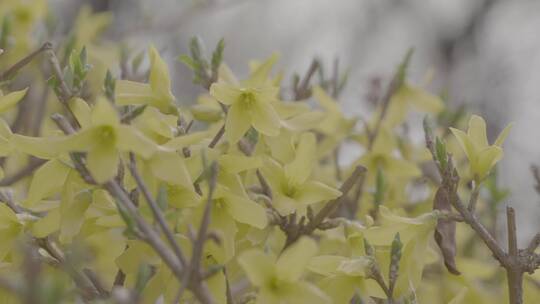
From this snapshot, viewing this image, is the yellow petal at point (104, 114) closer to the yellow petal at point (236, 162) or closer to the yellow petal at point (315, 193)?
the yellow petal at point (236, 162)

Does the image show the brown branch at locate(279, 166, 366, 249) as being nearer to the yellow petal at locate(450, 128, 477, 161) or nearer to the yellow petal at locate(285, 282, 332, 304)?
the yellow petal at locate(450, 128, 477, 161)

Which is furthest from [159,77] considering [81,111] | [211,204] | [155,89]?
[211,204]

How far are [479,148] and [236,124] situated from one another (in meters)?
0.48

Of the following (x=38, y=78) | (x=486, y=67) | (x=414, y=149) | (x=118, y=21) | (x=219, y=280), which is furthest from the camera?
(x=486, y=67)

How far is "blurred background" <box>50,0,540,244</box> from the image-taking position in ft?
18.1

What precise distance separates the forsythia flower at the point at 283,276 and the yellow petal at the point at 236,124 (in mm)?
375

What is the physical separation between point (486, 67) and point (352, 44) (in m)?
1.50

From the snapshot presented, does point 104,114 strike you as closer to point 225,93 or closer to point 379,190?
point 225,93

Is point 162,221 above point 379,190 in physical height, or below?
above

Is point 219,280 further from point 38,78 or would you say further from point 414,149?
point 38,78

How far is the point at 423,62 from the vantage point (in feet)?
24.0

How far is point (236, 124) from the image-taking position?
5.52 feet

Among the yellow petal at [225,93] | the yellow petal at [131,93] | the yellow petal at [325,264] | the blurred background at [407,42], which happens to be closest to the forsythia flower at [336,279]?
the yellow petal at [325,264]

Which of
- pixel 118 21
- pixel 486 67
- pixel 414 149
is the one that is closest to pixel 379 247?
pixel 414 149
